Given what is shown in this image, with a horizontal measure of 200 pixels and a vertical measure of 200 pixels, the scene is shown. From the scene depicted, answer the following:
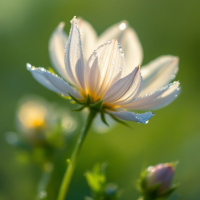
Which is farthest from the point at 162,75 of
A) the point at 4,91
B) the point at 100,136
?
the point at 4,91

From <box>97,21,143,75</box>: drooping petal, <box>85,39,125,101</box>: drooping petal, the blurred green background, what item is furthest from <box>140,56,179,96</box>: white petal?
the blurred green background

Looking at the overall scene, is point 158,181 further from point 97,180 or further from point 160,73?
point 160,73

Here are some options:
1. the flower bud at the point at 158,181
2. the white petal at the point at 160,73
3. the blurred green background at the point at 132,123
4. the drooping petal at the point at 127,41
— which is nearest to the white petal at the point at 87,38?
the drooping petal at the point at 127,41

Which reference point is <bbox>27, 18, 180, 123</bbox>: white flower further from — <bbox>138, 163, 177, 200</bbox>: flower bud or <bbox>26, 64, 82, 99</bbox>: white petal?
<bbox>138, 163, 177, 200</bbox>: flower bud

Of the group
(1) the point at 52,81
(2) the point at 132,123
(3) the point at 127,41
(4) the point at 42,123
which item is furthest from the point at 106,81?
(2) the point at 132,123

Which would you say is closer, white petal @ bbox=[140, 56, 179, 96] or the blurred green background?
white petal @ bbox=[140, 56, 179, 96]

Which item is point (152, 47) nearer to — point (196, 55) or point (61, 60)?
point (196, 55)
